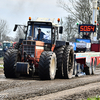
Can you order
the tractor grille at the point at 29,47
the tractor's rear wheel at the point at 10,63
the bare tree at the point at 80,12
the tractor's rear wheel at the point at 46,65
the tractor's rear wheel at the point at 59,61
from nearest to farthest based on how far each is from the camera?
1. the tractor's rear wheel at the point at 46,65
2. the tractor's rear wheel at the point at 10,63
3. the tractor grille at the point at 29,47
4. the tractor's rear wheel at the point at 59,61
5. the bare tree at the point at 80,12

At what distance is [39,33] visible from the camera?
1208cm

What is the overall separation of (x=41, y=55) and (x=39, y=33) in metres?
1.61

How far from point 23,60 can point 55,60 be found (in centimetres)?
134

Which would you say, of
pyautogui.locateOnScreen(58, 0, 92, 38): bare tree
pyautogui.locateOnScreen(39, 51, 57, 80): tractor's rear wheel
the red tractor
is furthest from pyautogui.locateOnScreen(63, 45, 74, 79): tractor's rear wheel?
pyautogui.locateOnScreen(58, 0, 92, 38): bare tree

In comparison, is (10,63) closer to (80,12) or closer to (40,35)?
(40,35)

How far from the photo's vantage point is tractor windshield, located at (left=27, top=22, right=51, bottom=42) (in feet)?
39.4

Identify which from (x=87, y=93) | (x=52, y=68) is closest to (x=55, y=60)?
(x=52, y=68)

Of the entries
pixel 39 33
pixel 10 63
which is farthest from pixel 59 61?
pixel 10 63

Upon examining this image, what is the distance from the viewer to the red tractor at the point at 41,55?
10.6 meters

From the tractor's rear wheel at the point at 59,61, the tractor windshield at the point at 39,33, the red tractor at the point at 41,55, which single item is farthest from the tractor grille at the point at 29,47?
the tractor's rear wheel at the point at 59,61

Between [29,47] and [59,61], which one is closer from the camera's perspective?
[29,47]

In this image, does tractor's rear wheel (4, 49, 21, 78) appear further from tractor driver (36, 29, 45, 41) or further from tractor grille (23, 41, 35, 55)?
tractor driver (36, 29, 45, 41)

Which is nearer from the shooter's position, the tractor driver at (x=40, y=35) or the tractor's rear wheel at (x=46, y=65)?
the tractor's rear wheel at (x=46, y=65)

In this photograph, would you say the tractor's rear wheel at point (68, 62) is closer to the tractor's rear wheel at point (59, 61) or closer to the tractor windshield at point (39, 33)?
the tractor's rear wheel at point (59, 61)
